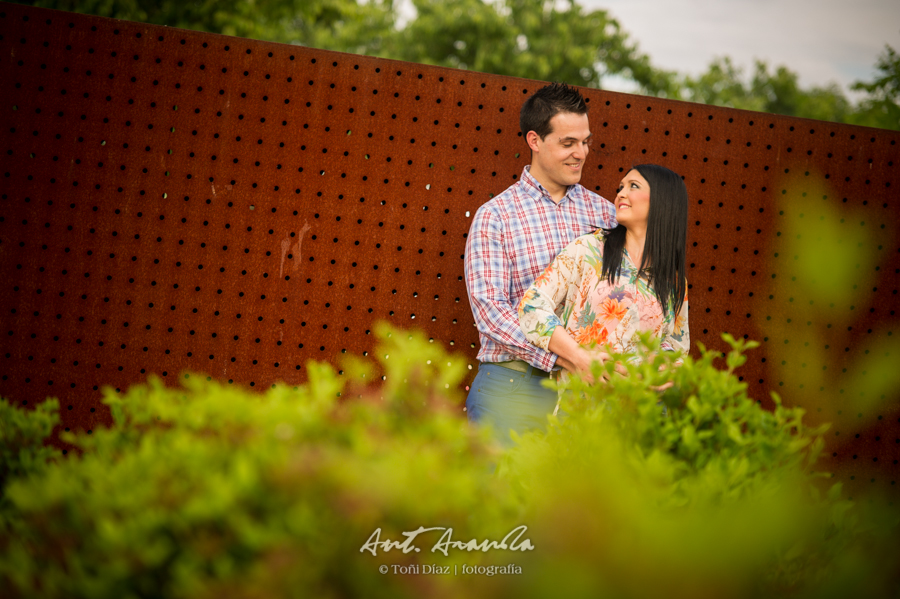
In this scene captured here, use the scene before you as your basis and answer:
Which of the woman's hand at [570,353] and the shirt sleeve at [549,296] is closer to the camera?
the woman's hand at [570,353]

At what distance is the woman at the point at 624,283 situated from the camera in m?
2.98

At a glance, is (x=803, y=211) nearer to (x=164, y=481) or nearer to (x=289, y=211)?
(x=289, y=211)

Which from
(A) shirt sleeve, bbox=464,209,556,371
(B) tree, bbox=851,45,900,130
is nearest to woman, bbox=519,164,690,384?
(A) shirt sleeve, bbox=464,209,556,371

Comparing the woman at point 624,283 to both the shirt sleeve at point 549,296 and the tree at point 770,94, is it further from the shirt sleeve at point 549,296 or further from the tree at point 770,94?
the tree at point 770,94

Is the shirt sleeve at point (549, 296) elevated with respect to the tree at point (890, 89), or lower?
lower

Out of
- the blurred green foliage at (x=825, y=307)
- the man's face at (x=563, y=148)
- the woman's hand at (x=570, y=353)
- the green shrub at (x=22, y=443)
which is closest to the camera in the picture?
the green shrub at (x=22, y=443)

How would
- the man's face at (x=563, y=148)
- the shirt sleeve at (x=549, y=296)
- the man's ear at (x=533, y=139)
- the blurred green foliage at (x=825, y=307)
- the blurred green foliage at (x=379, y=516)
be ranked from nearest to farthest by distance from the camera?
1. the blurred green foliage at (x=379, y=516)
2. the shirt sleeve at (x=549, y=296)
3. the man's face at (x=563, y=148)
4. the man's ear at (x=533, y=139)
5. the blurred green foliage at (x=825, y=307)

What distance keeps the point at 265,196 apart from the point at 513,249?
185cm

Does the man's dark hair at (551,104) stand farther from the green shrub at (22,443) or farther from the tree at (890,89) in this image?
the tree at (890,89)

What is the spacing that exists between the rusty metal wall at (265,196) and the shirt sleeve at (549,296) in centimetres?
126

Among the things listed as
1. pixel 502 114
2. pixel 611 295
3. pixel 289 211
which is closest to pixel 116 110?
pixel 289 211

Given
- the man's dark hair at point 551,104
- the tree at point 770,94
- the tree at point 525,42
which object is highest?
the tree at point 770,94

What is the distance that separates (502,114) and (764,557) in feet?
11.9
